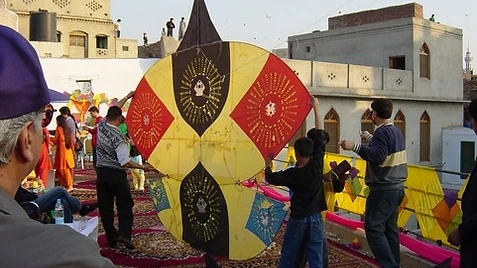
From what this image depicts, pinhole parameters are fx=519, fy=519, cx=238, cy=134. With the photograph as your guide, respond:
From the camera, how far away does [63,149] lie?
8711mm

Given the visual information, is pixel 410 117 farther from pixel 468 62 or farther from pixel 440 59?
pixel 468 62

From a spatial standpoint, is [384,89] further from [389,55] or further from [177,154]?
[177,154]

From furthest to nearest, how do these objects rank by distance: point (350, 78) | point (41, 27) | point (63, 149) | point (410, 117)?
point (41, 27) → point (410, 117) → point (350, 78) → point (63, 149)

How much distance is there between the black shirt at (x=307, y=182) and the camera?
156 inches

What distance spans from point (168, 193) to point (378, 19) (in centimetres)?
2055

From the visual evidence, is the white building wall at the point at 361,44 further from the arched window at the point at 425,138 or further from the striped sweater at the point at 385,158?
the striped sweater at the point at 385,158

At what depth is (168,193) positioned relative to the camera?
16.7 ft

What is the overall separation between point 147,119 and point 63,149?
4.02 meters

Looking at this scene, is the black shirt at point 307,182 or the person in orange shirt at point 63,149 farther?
the person in orange shirt at point 63,149

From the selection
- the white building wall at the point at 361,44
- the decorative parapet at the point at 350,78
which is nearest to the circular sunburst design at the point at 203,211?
the decorative parapet at the point at 350,78

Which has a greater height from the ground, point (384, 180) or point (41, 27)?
point (41, 27)

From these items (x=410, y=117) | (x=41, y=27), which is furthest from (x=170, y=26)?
(x=410, y=117)

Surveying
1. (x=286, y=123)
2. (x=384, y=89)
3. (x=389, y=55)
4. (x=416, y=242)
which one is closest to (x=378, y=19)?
(x=389, y=55)

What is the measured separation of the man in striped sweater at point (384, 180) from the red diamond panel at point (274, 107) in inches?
30.7
